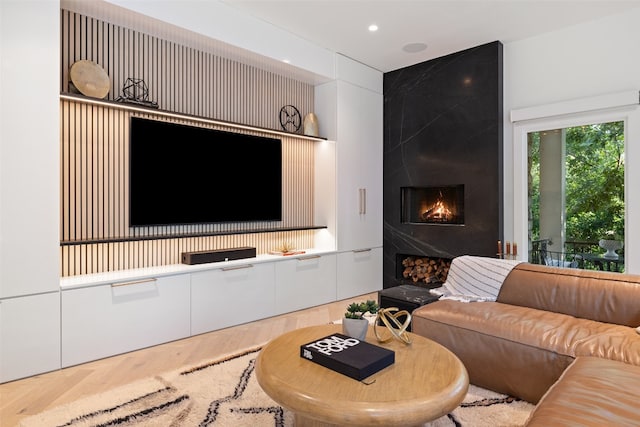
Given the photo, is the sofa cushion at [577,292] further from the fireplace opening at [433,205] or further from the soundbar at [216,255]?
the soundbar at [216,255]

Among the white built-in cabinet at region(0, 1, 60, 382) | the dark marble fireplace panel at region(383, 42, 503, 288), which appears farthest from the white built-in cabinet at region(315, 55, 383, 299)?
the white built-in cabinet at region(0, 1, 60, 382)

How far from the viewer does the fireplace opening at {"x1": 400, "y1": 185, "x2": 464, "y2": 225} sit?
4.56m

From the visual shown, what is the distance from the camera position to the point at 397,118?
495 cm

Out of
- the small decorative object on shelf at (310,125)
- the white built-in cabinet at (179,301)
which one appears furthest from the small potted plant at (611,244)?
the small decorative object on shelf at (310,125)

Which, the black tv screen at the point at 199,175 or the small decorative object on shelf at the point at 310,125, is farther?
the small decorative object on shelf at the point at 310,125

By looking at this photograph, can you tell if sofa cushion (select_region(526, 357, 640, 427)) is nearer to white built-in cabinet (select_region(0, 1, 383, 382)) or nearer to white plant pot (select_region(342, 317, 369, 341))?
white plant pot (select_region(342, 317, 369, 341))

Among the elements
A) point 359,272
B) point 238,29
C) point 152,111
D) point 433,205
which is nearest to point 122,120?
point 152,111

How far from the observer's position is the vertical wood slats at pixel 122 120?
290cm

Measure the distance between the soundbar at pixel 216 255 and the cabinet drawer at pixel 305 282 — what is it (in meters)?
0.35

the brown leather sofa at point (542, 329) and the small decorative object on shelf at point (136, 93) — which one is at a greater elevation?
the small decorative object on shelf at point (136, 93)

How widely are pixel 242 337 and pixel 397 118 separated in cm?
327

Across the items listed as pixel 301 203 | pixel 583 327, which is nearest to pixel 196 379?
pixel 583 327

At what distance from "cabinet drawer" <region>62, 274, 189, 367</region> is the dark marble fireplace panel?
280 cm

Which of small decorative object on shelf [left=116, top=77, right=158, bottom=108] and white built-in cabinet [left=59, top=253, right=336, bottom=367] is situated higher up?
small decorative object on shelf [left=116, top=77, right=158, bottom=108]
